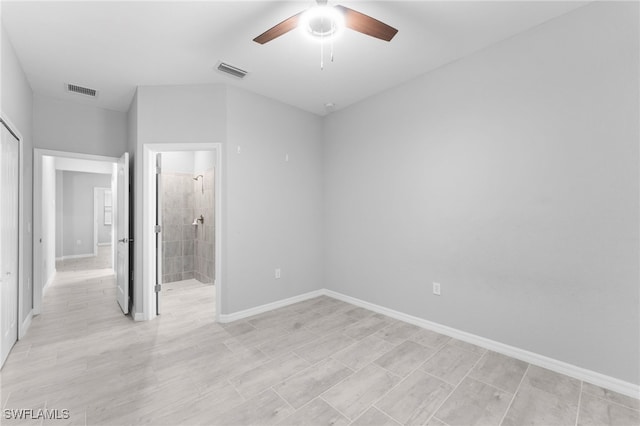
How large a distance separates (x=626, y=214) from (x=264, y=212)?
132 inches

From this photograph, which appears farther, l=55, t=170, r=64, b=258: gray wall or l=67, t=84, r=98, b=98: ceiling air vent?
→ l=55, t=170, r=64, b=258: gray wall

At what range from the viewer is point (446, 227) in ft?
9.82

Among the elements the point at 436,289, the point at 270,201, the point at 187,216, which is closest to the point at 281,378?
the point at 436,289

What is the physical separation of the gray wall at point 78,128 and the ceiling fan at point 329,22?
3.26 meters

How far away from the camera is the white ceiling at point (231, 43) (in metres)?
2.15

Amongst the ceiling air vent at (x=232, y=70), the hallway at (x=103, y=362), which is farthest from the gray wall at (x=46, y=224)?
the ceiling air vent at (x=232, y=70)

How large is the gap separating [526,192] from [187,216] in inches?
206

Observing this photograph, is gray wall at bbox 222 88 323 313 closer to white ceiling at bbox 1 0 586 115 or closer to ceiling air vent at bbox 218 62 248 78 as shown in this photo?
ceiling air vent at bbox 218 62 248 78

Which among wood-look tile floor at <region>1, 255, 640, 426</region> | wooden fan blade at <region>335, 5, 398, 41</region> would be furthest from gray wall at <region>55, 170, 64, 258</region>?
wooden fan blade at <region>335, 5, 398, 41</region>

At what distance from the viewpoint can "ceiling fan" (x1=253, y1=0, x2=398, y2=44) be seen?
1768 mm

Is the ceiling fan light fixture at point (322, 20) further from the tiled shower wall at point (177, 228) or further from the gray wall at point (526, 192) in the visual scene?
the tiled shower wall at point (177, 228)

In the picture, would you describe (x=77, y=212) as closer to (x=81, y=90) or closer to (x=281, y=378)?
(x=81, y=90)

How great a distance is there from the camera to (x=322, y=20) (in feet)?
6.54

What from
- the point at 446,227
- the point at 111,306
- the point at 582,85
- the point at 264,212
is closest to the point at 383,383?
the point at 446,227
